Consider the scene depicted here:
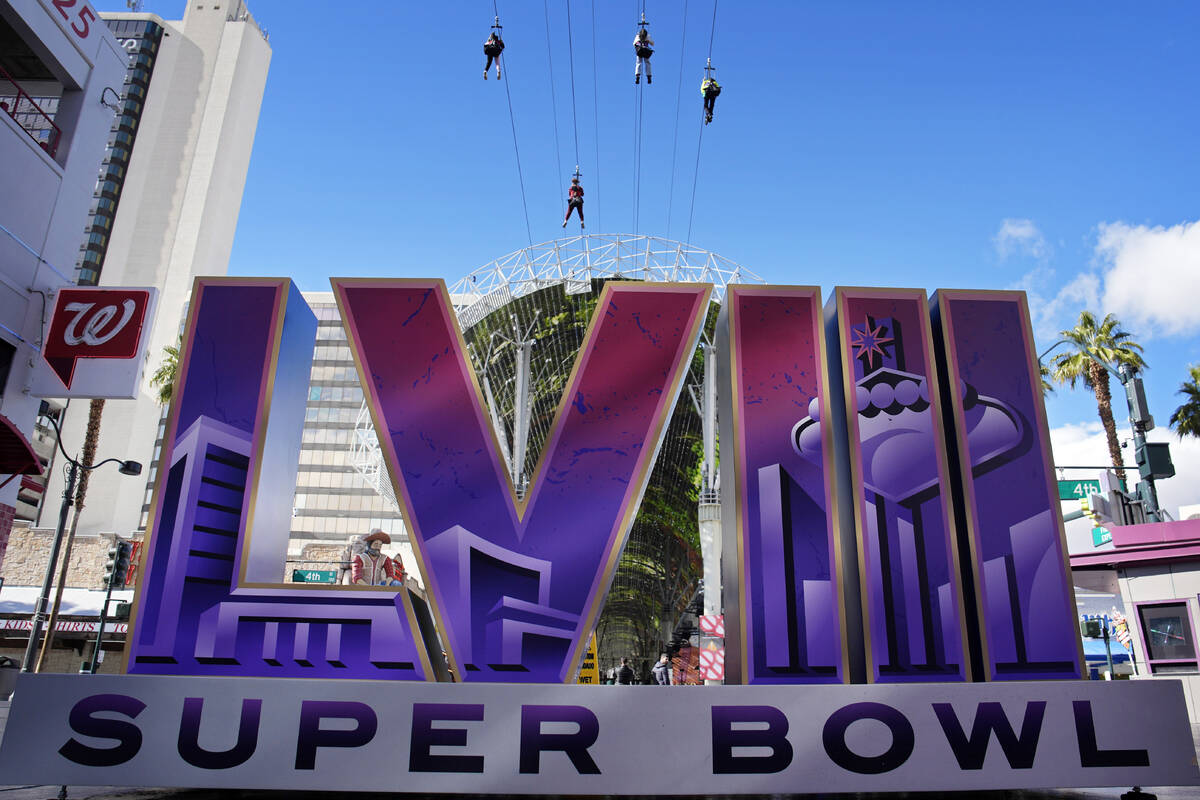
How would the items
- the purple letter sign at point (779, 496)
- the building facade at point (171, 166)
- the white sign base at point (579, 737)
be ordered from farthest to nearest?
the building facade at point (171, 166), the purple letter sign at point (779, 496), the white sign base at point (579, 737)

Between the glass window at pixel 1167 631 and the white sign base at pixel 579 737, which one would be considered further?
the glass window at pixel 1167 631

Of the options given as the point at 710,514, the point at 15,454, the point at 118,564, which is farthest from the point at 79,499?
the point at 710,514

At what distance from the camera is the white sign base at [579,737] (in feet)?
25.3

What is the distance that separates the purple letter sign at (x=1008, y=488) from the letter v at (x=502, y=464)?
10.5ft

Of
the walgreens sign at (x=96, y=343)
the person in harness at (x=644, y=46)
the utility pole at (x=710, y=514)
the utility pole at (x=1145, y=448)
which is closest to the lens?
the walgreens sign at (x=96, y=343)

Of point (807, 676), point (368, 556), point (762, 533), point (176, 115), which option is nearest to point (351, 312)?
point (368, 556)

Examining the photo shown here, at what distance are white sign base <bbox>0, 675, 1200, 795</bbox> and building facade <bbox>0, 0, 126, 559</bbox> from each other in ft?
19.5

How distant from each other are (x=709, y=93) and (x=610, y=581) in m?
13.6

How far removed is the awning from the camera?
1089 centimetres

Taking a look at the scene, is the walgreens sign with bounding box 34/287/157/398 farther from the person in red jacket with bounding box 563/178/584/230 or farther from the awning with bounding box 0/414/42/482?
the person in red jacket with bounding box 563/178/584/230

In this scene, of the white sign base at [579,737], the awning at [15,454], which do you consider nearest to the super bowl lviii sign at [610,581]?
the white sign base at [579,737]

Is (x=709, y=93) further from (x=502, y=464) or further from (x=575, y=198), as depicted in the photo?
(x=502, y=464)

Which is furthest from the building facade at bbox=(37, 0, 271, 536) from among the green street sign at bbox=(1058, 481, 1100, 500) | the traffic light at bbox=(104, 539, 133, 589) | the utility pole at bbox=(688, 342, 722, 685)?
the green street sign at bbox=(1058, 481, 1100, 500)

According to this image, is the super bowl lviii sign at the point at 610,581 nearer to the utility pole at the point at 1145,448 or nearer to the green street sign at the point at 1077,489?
the utility pole at the point at 1145,448
